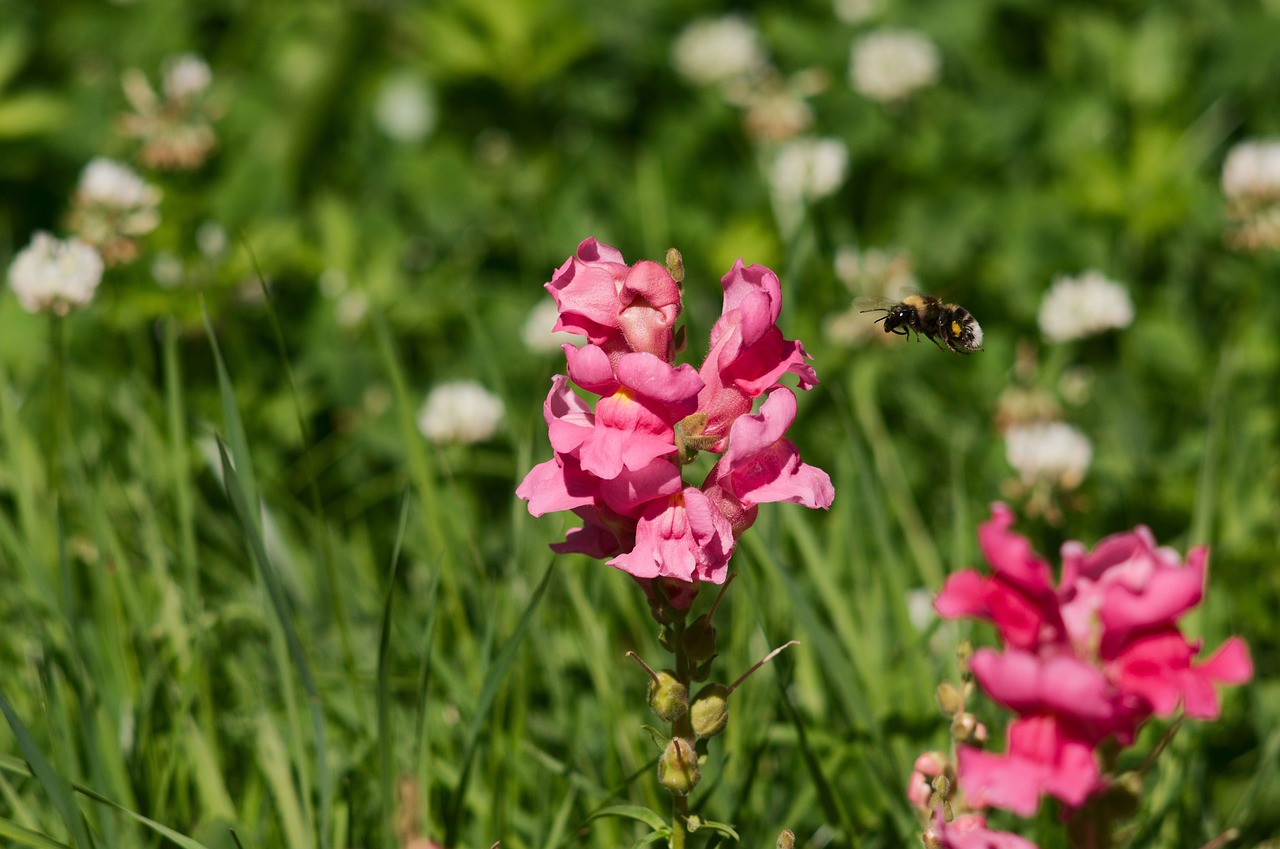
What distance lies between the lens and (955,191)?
12.9ft

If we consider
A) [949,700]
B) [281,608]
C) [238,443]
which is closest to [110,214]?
[238,443]

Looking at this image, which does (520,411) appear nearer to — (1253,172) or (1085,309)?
(1085,309)

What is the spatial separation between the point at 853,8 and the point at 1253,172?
1.88 metres

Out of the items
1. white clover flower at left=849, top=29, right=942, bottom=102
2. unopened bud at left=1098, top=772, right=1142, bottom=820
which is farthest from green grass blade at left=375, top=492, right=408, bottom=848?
white clover flower at left=849, top=29, right=942, bottom=102

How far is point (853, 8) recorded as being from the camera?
4875mm

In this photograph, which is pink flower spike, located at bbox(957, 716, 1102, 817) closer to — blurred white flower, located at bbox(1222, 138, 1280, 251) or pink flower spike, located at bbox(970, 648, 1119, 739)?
pink flower spike, located at bbox(970, 648, 1119, 739)

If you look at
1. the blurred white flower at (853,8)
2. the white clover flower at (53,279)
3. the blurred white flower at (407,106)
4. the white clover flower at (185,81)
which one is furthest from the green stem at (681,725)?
the blurred white flower at (853,8)

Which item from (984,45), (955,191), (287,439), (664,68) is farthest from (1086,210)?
(287,439)

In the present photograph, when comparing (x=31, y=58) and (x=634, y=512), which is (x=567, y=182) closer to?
(x=31, y=58)

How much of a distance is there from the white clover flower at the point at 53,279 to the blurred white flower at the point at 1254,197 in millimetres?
2761

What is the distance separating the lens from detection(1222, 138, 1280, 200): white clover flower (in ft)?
11.1

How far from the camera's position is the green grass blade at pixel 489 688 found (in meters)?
1.48

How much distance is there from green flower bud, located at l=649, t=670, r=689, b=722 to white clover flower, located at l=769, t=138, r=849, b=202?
2681mm

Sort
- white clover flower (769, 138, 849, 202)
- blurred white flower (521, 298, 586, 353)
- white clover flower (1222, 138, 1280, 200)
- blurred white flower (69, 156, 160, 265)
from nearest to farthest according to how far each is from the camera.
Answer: blurred white flower (69, 156, 160, 265)
blurred white flower (521, 298, 586, 353)
white clover flower (1222, 138, 1280, 200)
white clover flower (769, 138, 849, 202)
